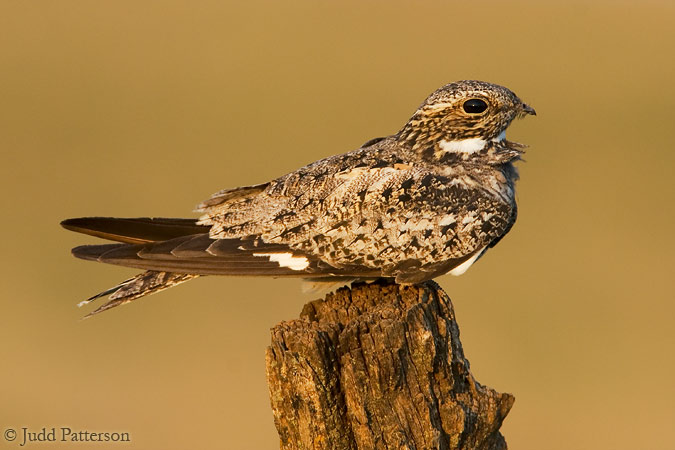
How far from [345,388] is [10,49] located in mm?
18070

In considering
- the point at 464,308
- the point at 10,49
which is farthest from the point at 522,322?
the point at 10,49

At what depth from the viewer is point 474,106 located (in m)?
6.14

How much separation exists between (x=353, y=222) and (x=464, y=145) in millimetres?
989

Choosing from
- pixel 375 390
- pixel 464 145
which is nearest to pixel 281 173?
pixel 464 145

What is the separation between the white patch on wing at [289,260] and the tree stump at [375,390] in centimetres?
76

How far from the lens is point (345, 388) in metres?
4.55

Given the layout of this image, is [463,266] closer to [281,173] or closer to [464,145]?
[464,145]

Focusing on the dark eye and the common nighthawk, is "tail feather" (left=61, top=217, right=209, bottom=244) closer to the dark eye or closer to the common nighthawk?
the common nighthawk

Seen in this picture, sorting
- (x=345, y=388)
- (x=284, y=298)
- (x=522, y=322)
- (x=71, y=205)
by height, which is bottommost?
(x=345, y=388)

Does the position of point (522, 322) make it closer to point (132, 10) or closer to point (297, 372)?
point (297, 372)

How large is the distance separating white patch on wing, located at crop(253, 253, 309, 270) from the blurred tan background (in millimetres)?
4015

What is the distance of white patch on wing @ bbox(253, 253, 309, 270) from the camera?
559 centimetres

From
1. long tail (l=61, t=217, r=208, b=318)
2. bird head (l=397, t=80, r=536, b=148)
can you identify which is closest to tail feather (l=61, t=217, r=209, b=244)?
long tail (l=61, t=217, r=208, b=318)

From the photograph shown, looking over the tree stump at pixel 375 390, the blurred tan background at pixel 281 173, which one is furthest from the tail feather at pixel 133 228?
the blurred tan background at pixel 281 173
